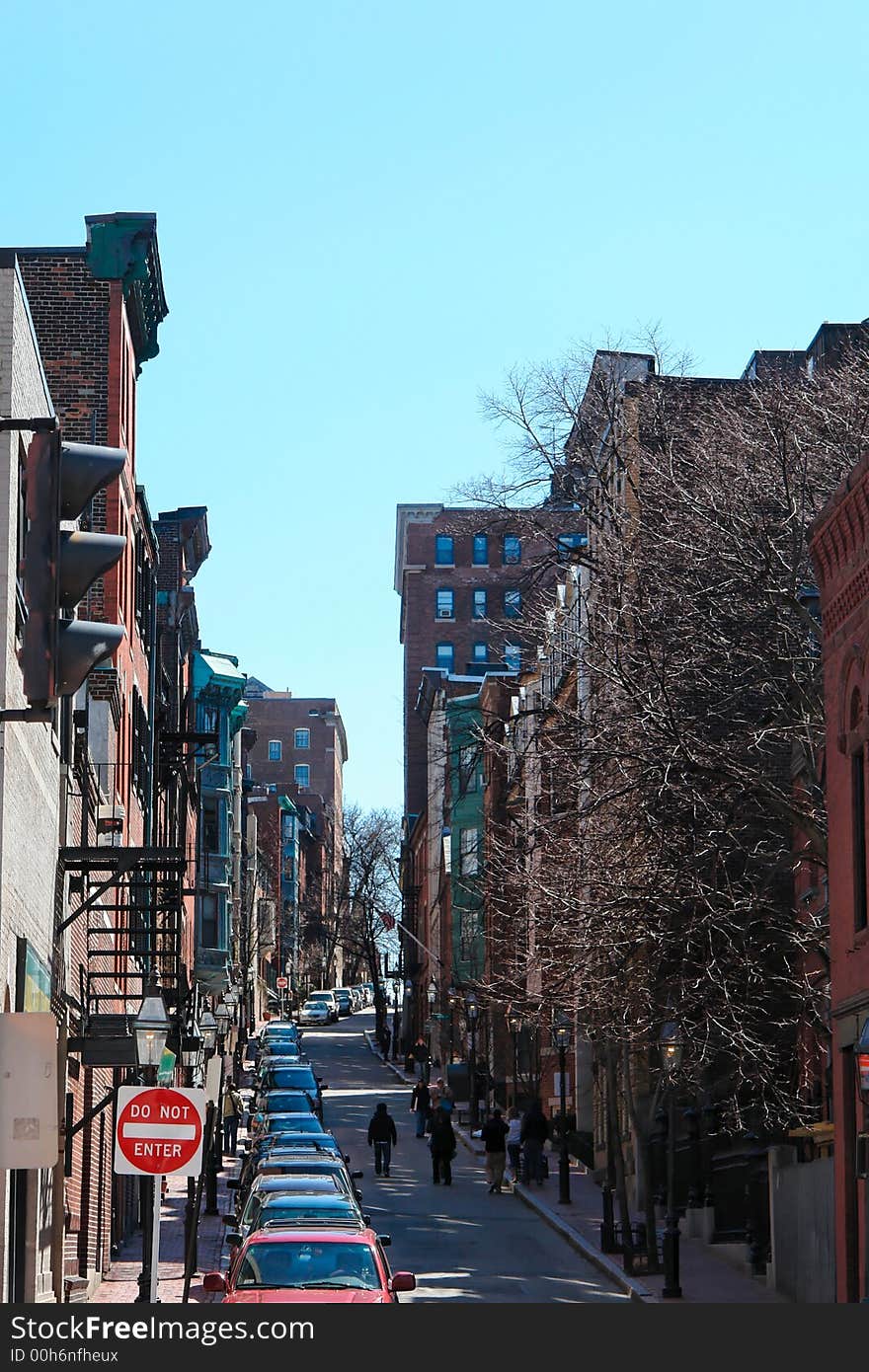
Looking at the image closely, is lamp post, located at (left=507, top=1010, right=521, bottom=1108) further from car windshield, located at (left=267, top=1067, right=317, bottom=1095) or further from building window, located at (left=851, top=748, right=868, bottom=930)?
building window, located at (left=851, top=748, right=868, bottom=930)

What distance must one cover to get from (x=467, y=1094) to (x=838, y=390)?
3994 centimetres

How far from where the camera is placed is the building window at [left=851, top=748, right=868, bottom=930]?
2145 centimetres

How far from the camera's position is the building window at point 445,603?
12369 cm

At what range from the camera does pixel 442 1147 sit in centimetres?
4197

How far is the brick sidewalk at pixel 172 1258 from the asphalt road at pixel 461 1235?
2.59 meters

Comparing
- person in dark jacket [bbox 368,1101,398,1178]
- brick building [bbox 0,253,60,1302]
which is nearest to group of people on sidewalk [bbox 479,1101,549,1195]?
person in dark jacket [bbox 368,1101,398,1178]

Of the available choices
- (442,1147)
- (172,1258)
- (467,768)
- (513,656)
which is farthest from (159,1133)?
(513,656)

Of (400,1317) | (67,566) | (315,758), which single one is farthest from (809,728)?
(315,758)

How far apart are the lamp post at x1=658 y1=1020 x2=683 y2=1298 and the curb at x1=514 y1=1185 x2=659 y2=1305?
0.99 feet

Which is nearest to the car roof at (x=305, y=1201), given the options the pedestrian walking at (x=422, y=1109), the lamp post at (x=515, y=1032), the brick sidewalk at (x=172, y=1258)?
the brick sidewalk at (x=172, y=1258)

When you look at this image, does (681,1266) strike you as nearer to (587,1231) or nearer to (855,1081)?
(587,1231)

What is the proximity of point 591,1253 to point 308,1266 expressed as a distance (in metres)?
13.7

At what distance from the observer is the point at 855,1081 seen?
72.1 feet

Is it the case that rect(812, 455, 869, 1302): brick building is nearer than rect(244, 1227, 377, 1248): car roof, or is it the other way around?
rect(244, 1227, 377, 1248): car roof
